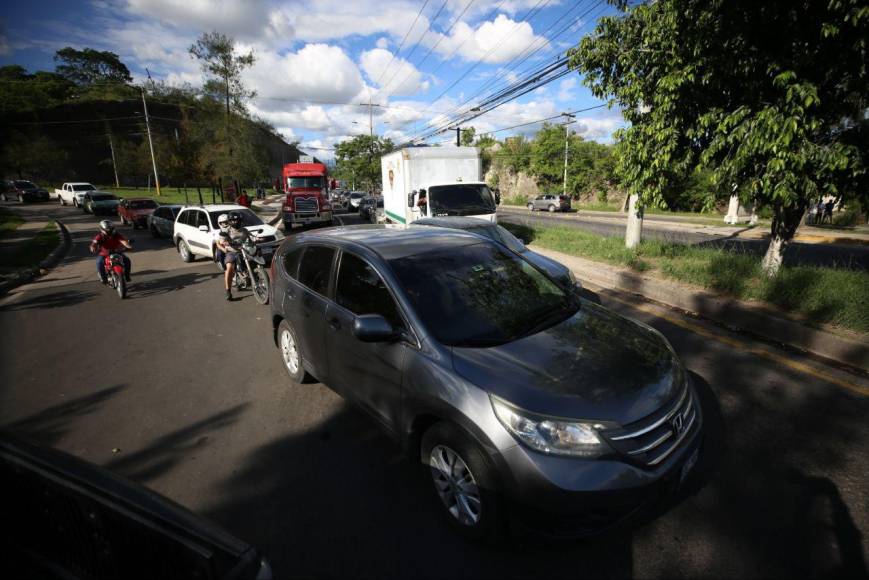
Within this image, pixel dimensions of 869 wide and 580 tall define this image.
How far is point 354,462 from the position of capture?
316 cm

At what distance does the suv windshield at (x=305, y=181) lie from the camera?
22125mm

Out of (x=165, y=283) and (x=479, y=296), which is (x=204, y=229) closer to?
(x=165, y=283)

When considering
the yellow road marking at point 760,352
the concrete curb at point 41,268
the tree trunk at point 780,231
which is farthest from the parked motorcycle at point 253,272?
the tree trunk at point 780,231

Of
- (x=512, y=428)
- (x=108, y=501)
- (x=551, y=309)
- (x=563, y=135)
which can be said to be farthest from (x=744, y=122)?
(x=563, y=135)

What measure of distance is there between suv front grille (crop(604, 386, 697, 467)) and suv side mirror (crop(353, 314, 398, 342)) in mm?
1403

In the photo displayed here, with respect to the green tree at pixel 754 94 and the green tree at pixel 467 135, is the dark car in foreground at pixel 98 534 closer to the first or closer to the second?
the green tree at pixel 754 94

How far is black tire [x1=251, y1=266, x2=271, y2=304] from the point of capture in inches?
309

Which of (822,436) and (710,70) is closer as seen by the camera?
(822,436)

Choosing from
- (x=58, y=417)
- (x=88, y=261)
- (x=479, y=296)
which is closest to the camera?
(x=479, y=296)

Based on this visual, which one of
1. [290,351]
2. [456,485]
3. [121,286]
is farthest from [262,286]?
[456,485]

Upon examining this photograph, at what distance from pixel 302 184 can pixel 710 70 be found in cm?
2017

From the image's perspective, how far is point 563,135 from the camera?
45812 millimetres

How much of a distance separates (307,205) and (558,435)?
64.2ft

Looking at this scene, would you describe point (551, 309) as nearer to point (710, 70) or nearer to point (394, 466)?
point (394, 466)
